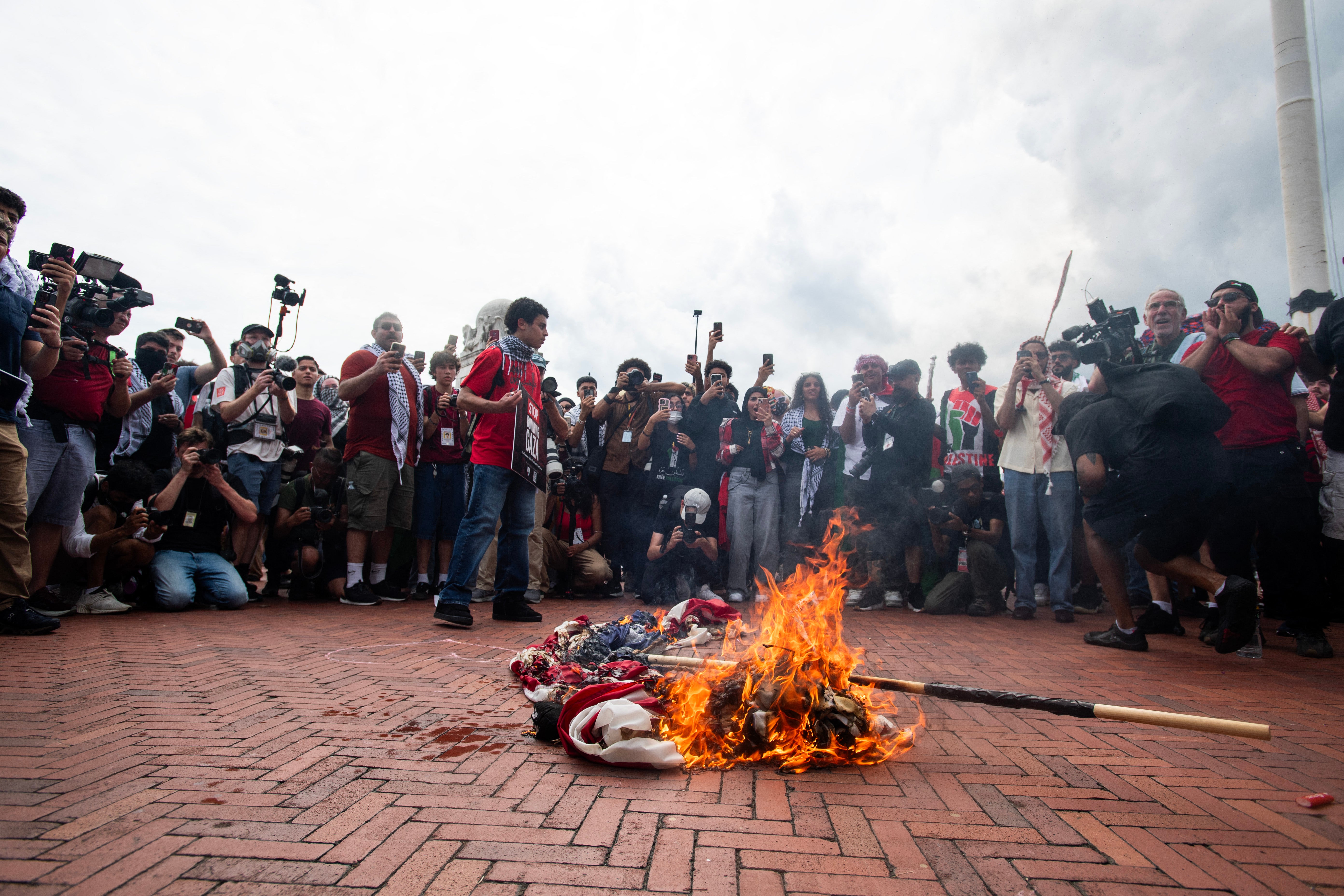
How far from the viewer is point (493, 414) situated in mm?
5188

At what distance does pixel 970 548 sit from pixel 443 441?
17.0ft

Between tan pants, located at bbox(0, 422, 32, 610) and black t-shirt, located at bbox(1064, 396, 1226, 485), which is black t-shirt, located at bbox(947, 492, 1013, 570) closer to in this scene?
black t-shirt, located at bbox(1064, 396, 1226, 485)

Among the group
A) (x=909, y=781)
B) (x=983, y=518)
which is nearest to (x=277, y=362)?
(x=909, y=781)

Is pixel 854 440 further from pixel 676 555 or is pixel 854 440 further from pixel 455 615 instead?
pixel 455 615

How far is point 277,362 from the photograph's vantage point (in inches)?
248

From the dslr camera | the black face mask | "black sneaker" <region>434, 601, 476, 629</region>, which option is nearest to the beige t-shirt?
"black sneaker" <region>434, 601, 476, 629</region>

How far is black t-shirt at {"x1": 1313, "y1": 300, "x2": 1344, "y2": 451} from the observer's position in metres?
4.22

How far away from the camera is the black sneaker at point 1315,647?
14.1 feet

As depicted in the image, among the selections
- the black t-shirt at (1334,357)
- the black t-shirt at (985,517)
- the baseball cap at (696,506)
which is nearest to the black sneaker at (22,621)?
the baseball cap at (696,506)

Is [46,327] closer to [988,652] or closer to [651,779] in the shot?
[651,779]

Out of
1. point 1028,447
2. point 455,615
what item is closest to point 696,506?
point 455,615

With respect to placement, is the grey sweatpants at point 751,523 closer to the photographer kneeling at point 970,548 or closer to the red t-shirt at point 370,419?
the photographer kneeling at point 970,548

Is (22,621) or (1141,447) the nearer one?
(22,621)

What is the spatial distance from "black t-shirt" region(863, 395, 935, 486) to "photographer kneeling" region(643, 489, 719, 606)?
1.81 meters
